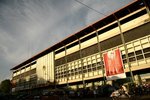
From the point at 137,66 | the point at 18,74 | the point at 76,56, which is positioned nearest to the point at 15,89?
the point at 18,74

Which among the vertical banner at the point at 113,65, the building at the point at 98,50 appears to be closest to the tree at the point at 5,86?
the building at the point at 98,50

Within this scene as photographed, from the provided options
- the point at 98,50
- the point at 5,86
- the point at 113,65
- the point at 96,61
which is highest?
the point at 98,50

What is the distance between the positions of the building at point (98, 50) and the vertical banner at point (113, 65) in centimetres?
114

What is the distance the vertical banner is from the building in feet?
3.73

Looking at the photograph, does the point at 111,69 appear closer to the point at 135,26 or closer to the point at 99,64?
the point at 99,64

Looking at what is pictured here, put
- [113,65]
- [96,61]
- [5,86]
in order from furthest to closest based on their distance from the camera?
[5,86]
[96,61]
[113,65]

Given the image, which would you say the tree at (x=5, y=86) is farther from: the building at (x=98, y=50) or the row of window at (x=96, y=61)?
the row of window at (x=96, y=61)

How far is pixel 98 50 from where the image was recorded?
32094mm

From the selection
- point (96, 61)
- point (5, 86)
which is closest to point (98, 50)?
point (96, 61)

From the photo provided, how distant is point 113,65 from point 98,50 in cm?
578

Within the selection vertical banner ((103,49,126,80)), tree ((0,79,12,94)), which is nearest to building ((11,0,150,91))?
vertical banner ((103,49,126,80))

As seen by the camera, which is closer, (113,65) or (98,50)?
(113,65)

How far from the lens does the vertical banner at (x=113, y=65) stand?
2641 centimetres

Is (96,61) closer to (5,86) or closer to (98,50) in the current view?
(98,50)
